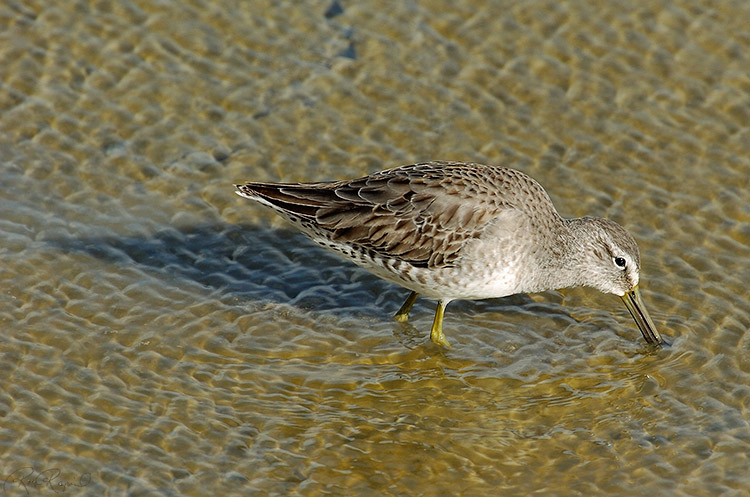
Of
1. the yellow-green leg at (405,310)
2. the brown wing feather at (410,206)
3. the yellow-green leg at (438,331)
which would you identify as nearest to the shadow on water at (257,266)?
the yellow-green leg at (405,310)

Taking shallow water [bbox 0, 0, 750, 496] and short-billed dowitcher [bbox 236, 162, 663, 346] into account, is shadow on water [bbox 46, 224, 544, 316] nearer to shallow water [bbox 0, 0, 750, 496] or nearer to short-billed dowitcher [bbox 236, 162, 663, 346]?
shallow water [bbox 0, 0, 750, 496]

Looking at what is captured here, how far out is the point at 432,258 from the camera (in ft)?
25.0

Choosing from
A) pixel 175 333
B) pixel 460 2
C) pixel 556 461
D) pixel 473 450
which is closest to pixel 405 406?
pixel 473 450

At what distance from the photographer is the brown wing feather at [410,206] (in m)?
7.64

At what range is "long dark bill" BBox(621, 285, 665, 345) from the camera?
7.76m

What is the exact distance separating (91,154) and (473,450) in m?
4.44

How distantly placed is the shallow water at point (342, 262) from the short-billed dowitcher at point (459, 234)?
43cm

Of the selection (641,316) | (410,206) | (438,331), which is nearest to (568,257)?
(641,316)

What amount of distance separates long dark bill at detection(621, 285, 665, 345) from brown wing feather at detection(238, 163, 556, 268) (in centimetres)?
95

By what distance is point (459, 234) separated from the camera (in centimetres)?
762

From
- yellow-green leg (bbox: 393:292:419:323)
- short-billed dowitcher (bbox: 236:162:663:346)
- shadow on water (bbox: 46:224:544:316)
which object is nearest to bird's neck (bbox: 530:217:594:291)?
short-billed dowitcher (bbox: 236:162:663:346)

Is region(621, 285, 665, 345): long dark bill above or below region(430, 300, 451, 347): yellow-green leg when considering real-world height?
above

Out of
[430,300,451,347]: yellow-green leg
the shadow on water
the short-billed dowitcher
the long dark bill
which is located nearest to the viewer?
the short-billed dowitcher

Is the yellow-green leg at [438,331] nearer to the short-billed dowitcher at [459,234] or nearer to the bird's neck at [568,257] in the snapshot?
the short-billed dowitcher at [459,234]
